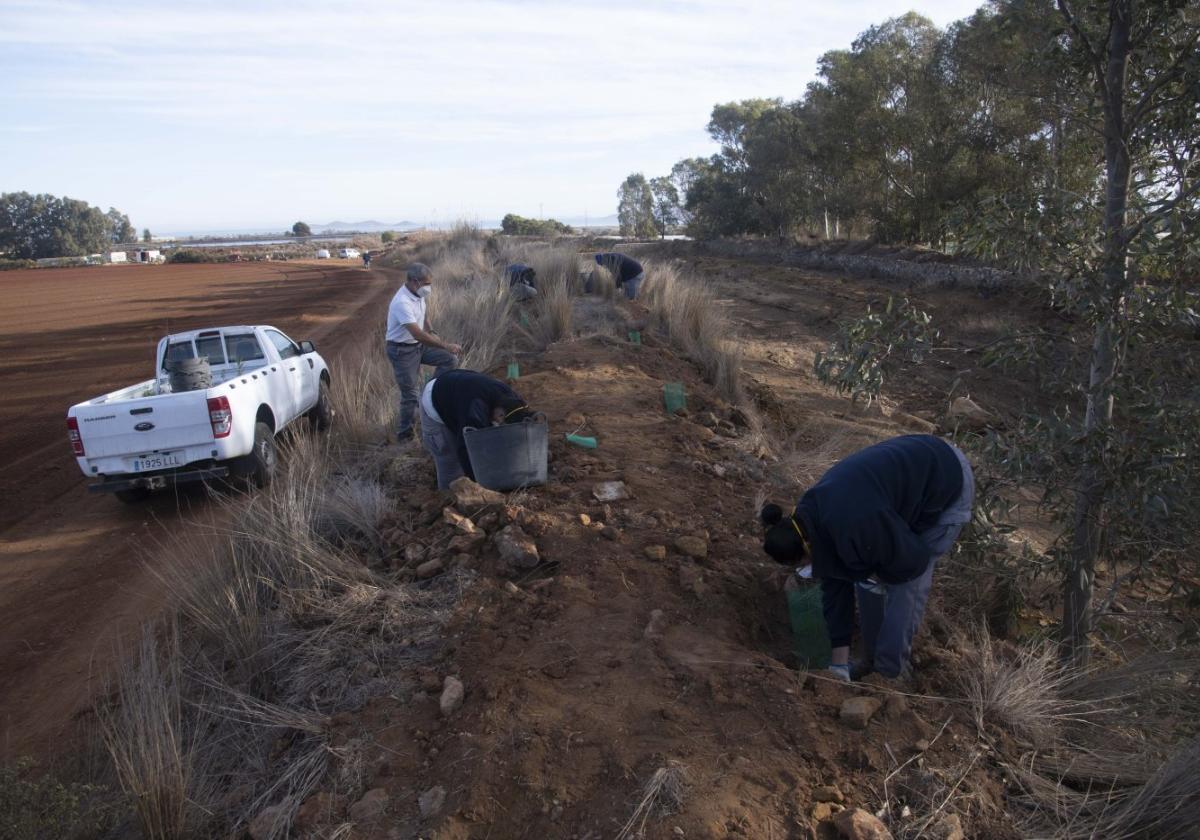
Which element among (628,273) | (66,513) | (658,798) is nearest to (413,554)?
(658,798)

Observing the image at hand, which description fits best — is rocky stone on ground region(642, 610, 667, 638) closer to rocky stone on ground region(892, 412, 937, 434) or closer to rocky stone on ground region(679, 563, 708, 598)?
rocky stone on ground region(679, 563, 708, 598)

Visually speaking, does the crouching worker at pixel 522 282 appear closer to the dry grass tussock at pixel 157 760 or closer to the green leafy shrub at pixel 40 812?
the dry grass tussock at pixel 157 760

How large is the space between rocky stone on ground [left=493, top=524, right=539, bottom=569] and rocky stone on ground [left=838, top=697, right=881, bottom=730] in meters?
2.06

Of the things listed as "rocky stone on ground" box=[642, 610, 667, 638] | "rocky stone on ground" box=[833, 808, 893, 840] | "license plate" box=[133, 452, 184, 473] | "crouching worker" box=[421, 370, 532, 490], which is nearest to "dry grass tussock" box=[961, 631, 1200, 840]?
"rocky stone on ground" box=[833, 808, 893, 840]

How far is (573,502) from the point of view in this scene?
5.71m

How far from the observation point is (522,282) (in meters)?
14.7

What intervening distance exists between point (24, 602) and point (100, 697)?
1995 mm

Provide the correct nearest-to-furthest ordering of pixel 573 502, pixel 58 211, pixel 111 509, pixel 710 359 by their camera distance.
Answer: pixel 573 502 → pixel 111 509 → pixel 710 359 → pixel 58 211

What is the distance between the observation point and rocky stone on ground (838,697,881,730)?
3.48 m

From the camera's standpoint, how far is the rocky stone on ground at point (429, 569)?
16.5 ft

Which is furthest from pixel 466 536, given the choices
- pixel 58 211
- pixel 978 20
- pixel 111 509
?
pixel 58 211

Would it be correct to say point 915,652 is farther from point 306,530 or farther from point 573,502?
point 306,530

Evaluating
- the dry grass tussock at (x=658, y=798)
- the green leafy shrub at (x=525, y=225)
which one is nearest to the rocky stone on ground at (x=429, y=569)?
the dry grass tussock at (x=658, y=798)

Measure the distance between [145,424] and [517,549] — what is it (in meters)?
4.52
